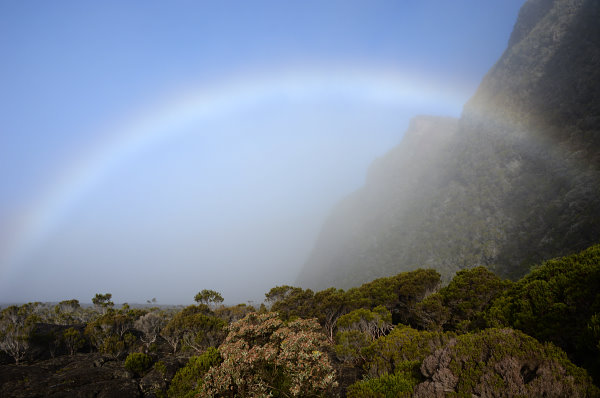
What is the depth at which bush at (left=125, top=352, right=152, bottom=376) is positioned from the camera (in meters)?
17.5

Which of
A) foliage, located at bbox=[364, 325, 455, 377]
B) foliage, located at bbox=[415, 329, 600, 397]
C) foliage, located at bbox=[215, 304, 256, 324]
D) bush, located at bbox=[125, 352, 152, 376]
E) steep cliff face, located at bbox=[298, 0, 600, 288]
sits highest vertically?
steep cliff face, located at bbox=[298, 0, 600, 288]

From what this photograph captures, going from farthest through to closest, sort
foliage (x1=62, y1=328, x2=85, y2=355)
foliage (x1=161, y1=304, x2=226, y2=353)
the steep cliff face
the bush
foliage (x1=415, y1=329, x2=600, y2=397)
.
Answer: the steep cliff face → foliage (x1=62, y1=328, x2=85, y2=355) → foliage (x1=161, y1=304, x2=226, y2=353) → the bush → foliage (x1=415, y1=329, x2=600, y2=397)

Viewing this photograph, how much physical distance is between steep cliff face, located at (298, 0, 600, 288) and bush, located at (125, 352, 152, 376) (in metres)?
82.6

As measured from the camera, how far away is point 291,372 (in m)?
8.08

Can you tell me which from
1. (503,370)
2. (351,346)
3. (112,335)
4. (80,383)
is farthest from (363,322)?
(112,335)

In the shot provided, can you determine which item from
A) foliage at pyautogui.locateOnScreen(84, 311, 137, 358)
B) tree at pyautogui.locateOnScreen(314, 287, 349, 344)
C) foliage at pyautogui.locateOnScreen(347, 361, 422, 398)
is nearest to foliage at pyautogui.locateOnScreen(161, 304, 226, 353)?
foliage at pyautogui.locateOnScreen(84, 311, 137, 358)

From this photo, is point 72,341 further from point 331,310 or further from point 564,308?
point 564,308

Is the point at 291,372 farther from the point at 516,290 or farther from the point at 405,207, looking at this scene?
the point at 405,207

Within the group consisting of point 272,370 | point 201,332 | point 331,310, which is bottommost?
point 331,310

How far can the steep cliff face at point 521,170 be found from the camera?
235 ft

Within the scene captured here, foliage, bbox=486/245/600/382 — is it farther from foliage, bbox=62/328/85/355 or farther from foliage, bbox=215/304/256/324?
foliage, bbox=62/328/85/355

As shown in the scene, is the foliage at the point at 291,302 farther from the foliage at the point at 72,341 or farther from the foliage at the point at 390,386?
the foliage at the point at 72,341

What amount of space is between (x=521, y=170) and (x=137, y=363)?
13230cm

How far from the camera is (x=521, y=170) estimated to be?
322ft
